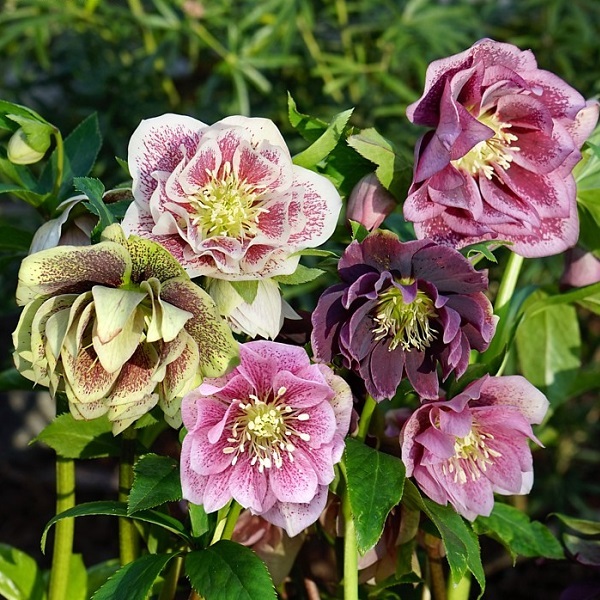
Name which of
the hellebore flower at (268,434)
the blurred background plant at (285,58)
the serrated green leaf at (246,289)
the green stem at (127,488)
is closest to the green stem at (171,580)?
the green stem at (127,488)

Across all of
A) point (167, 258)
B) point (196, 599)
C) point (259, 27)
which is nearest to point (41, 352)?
point (167, 258)

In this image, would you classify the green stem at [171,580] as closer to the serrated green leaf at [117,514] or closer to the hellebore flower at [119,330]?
the serrated green leaf at [117,514]

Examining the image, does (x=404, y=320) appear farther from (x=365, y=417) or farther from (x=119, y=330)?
(x=119, y=330)

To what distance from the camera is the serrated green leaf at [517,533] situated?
0.68m

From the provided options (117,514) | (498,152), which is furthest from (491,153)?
(117,514)

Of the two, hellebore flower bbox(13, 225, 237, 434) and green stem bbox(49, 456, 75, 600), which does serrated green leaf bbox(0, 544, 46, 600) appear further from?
hellebore flower bbox(13, 225, 237, 434)

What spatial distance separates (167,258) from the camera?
51 cm

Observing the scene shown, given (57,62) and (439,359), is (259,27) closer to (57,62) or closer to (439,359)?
(57,62)

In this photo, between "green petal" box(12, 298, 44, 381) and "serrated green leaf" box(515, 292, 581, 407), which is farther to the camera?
"serrated green leaf" box(515, 292, 581, 407)

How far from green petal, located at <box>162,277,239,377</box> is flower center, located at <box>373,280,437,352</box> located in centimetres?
10

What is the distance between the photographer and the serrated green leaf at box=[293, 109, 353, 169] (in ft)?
1.88

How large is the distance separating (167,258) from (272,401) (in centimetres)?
12

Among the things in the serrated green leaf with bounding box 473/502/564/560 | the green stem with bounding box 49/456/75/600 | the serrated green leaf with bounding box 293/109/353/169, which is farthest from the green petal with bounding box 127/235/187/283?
the serrated green leaf with bounding box 473/502/564/560

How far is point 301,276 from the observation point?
0.56 metres
